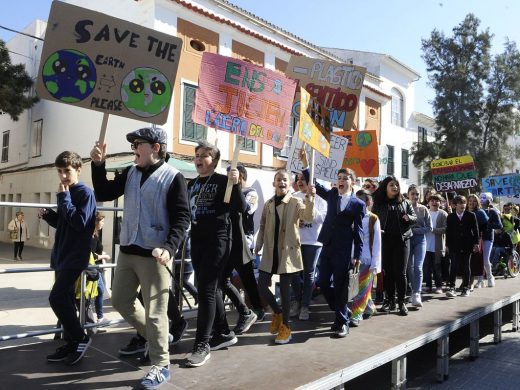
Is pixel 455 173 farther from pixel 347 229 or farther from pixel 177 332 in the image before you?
pixel 177 332

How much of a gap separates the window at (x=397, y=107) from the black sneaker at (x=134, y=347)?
2545 cm

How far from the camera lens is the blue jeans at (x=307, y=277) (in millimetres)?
5488

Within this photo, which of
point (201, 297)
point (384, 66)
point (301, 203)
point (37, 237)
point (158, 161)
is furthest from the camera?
point (384, 66)

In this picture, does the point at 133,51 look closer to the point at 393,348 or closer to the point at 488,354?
the point at 393,348

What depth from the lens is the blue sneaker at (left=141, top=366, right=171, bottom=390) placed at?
9.98 feet

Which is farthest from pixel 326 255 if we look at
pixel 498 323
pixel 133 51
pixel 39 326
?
pixel 39 326

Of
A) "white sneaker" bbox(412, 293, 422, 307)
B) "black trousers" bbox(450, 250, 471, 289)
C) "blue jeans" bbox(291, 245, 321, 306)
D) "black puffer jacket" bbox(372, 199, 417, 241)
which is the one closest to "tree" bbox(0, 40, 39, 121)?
"blue jeans" bbox(291, 245, 321, 306)

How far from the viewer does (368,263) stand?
5.52 metres

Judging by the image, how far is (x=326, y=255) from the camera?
196 inches

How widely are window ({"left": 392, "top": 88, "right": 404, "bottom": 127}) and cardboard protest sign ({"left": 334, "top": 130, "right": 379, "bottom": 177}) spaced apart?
1994 centimetres

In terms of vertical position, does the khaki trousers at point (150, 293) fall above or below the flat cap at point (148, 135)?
below

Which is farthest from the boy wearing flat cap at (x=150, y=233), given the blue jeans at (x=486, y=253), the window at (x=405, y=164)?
the window at (x=405, y=164)

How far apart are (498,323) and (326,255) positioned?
3.29 metres

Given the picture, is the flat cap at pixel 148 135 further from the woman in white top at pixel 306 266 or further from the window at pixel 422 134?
the window at pixel 422 134
